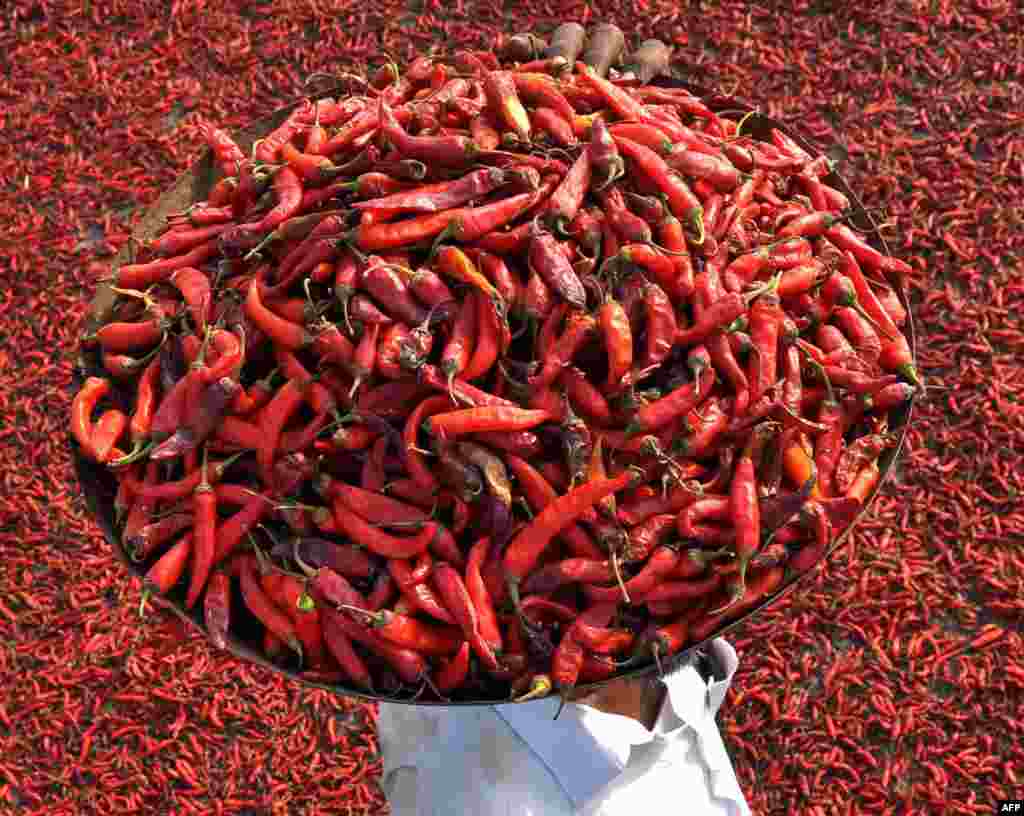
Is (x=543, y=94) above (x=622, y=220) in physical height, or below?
above

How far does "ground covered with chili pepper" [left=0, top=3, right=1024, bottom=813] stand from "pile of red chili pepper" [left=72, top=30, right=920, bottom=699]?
8.08 ft

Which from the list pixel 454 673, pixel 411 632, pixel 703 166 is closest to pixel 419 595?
pixel 411 632

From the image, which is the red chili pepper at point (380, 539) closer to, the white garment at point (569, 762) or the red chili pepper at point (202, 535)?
the red chili pepper at point (202, 535)

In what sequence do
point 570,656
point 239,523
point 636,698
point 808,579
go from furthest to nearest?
1. point 808,579
2. point 636,698
3. point 239,523
4. point 570,656

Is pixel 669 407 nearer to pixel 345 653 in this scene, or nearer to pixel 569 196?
pixel 569 196

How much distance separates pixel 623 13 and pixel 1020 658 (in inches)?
196

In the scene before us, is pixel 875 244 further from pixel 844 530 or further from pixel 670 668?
pixel 670 668

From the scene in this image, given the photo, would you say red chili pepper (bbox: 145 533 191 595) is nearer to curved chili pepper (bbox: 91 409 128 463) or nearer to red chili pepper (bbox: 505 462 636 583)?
curved chili pepper (bbox: 91 409 128 463)

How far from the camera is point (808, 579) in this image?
5.08m

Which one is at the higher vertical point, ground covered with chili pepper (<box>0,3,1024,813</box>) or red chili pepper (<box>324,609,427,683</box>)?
red chili pepper (<box>324,609,427,683</box>)

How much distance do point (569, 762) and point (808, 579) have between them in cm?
267

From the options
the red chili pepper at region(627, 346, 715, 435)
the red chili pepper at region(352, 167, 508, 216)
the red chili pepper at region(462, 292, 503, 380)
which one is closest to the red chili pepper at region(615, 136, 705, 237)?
the red chili pepper at region(352, 167, 508, 216)

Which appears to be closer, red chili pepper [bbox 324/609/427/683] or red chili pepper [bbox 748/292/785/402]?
red chili pepper [bbox 324/609/427/683]

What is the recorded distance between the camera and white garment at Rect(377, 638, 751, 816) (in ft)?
9.20
